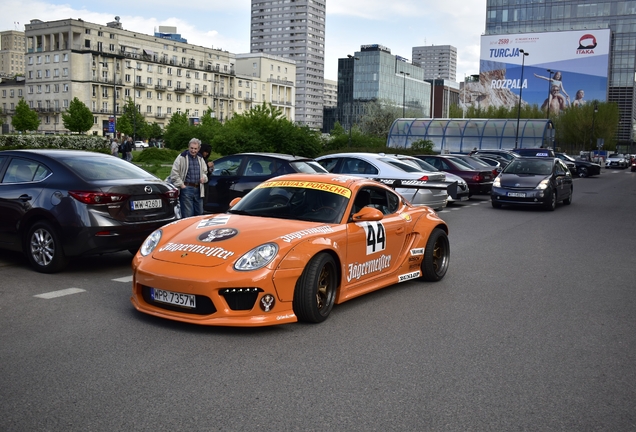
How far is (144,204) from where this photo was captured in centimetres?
866

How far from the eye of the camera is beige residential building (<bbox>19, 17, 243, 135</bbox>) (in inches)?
4680

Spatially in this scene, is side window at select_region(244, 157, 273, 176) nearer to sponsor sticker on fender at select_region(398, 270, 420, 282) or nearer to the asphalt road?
the asphalt road

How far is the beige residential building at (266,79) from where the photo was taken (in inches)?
6166

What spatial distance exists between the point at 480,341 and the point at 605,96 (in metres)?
117

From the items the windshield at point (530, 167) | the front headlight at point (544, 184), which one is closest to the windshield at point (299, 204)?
the front headlight at point (544, 184)

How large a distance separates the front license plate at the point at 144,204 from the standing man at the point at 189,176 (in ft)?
7.73

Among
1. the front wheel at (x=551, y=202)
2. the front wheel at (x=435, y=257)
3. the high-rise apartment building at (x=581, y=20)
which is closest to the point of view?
the front wheel at (x=435, y=257)

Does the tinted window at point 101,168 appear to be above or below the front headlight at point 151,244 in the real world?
above

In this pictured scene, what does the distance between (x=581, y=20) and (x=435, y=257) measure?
134482 mm

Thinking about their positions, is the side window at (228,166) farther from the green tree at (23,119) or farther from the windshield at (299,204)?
the green tree at (23,119)

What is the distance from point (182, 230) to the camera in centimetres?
652

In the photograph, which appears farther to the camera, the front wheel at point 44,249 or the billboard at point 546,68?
the billboard at point 546,68

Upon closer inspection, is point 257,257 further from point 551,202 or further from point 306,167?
point 551,202

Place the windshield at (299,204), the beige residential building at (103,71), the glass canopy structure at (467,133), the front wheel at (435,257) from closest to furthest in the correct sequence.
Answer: the windshield at (299,204), the front wheel at (435,257), the glass canopy structure at (467,133), the beige residential building at (103,71)
